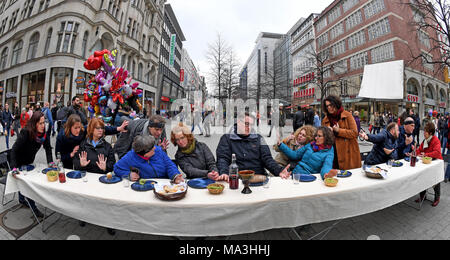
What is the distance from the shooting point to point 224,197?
5.96 ft

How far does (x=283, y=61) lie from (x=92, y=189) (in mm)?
54643

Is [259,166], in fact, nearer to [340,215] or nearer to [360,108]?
[340,215]

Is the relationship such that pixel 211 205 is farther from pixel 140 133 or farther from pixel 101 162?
pixel 140 133

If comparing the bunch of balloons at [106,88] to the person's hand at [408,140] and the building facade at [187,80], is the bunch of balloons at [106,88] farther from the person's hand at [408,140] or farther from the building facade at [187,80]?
the building facade at [187,80]

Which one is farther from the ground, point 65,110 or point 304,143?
point 65,110

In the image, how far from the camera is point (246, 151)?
9.72 feet

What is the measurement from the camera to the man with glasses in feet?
10.3

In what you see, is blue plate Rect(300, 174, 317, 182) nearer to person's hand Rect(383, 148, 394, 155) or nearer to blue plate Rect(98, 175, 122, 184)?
blue plate Rect(98, 175, 122, 184)

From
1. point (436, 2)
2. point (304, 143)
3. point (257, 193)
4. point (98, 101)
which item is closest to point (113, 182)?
point (257, 193)

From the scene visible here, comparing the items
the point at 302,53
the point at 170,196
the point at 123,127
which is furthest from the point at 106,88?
the point at 302,53

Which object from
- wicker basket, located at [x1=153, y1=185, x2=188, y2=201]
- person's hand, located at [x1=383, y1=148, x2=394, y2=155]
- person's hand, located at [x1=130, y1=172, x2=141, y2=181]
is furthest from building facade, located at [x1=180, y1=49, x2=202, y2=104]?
wicker basket, located at [x1=153, y1=185, x2=188, y2=201]

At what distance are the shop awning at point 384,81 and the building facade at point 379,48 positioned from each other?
14.7 metres

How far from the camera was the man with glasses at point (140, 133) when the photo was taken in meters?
3.13

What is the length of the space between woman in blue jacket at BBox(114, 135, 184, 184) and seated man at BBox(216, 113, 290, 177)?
79cm
